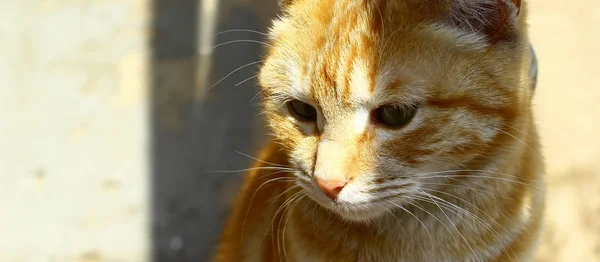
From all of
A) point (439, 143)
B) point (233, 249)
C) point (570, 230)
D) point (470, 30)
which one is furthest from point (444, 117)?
point (570, 230)

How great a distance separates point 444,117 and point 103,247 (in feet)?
4.75

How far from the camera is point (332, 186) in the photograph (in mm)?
1128

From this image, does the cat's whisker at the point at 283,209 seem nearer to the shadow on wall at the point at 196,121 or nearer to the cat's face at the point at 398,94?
the cat's face at the point at 398,94

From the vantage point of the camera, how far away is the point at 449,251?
1.32m

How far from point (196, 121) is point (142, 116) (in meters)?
0.17

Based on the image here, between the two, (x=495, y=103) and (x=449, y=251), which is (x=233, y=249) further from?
(x=495, y=103)

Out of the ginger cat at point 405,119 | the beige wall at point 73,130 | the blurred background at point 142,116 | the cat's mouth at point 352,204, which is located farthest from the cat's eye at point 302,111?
the beige wall at point 73,130

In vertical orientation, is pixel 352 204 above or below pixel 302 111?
below

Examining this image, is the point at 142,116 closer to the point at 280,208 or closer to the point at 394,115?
the point at 280,208

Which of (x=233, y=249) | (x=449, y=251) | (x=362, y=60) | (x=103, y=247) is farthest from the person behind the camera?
(x=103, y=247)

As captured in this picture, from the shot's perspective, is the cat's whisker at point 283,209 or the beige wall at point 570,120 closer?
the cat's whisker at point 283,209

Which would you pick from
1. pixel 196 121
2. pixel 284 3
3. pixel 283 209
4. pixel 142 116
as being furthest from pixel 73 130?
pixel 284 3

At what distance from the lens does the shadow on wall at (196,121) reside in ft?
7.57

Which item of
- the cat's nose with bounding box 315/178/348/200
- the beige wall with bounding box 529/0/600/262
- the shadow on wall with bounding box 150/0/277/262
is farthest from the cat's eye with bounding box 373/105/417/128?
the shadow on wall with bounding box 150/0/277/262
